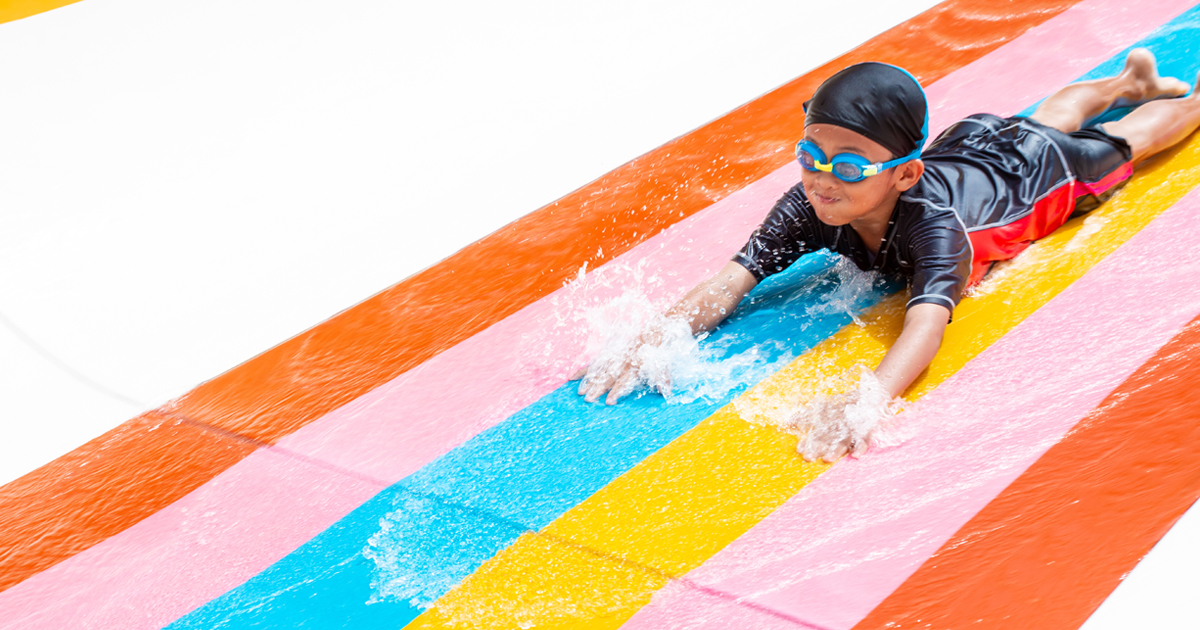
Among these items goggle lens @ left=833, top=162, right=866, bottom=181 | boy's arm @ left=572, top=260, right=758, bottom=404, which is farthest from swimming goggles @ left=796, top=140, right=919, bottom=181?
boy's arm @ left=572, top=260, right=758, bottom=404

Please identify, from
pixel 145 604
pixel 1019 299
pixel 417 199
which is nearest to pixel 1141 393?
pixel 1019 299

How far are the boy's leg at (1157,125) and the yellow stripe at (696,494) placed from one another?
380 mm

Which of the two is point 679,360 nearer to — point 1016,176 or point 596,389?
point 596,389

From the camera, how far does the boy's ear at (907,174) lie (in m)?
2.24

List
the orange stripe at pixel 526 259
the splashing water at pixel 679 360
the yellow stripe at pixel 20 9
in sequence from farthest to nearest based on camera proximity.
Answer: the yellow stripe at pixel 20 9 < the orange stripe at pixel 526 259 < the splashing water at pixel 679 360

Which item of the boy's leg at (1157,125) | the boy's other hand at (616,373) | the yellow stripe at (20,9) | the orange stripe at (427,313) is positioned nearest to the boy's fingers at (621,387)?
the boy's other hand at (616,373)

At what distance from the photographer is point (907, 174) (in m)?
2.27

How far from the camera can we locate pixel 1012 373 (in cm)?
216

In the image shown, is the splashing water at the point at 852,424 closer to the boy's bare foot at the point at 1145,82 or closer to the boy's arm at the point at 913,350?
the boy's arm at the point at 913,350

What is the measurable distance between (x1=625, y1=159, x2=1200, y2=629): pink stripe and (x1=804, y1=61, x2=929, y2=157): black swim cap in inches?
23.6

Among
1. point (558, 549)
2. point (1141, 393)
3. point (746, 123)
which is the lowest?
point (1141, 393)

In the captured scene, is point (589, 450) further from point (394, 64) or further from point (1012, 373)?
point (394, 64)

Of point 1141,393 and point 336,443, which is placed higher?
point 336,443

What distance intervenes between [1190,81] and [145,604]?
3.80 m
